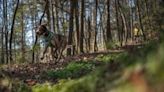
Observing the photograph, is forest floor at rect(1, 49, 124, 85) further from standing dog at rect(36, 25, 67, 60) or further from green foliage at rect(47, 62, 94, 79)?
standing dog at rect(36, 25, 67, 60)

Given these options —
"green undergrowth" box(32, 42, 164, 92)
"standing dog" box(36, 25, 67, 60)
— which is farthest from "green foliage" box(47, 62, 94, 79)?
"green undergrowth" box(32, 42, 164, 92)

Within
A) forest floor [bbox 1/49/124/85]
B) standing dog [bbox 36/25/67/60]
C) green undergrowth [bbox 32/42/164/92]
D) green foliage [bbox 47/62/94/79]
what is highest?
green undergrowth [bbox 32/42/164/92]

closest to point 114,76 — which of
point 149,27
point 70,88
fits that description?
point 70,88

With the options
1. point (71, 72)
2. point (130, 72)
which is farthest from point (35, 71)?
point (130, 72)

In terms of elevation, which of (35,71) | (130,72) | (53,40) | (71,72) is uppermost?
(130,72)

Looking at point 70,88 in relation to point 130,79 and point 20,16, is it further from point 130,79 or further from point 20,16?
point 20,16

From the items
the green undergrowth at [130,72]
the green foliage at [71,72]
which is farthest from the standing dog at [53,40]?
the green undergrowth at [130,72]

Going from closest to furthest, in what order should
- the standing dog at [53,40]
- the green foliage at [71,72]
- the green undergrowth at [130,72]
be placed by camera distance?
the green undergrowth at [130,72]
the green foliage at [71,72]
the standing dog at [53,40]

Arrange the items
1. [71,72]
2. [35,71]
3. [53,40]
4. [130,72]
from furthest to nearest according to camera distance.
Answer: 1. [53,40]
2. [35,71]
3. [71,72]
4. [130,72]

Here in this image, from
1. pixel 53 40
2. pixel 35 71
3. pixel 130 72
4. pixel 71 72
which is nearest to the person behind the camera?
pixel 130 72

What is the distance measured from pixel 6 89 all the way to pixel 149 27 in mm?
38458

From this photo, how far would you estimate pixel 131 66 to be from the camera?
92.9 inches

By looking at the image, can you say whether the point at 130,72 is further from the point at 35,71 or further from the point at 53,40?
the point at 53,40

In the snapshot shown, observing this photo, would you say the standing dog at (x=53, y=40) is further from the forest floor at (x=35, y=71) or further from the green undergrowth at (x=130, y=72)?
the green undergrowth at (x=130, y=72)
